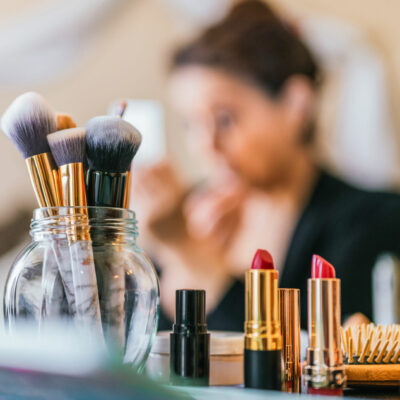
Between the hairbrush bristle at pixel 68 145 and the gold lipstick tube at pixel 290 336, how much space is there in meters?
0.12

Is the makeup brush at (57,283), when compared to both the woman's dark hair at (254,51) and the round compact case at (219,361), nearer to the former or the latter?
the round compact case at (219,361)

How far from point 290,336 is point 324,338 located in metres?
0.03

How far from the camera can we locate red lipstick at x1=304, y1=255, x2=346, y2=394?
0.27m

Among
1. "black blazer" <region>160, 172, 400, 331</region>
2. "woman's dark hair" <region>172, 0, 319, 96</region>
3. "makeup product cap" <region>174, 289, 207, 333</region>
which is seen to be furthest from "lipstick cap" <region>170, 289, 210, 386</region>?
"woman's dark hair" <region>172, 0, 319, 96</region>

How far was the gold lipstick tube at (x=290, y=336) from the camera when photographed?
0.30 metres

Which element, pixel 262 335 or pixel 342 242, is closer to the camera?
pixel 262 335

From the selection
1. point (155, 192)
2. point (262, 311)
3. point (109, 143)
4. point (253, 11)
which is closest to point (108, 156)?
point (109, 143)

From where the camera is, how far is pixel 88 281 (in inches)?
10.6

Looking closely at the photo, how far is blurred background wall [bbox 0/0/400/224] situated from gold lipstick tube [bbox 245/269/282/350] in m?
0.71

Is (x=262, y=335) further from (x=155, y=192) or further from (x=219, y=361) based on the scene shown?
(x=155, y=192)

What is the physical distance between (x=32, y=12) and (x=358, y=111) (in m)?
0.57

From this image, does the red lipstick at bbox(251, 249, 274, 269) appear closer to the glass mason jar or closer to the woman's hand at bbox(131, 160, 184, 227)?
the glass mason jar

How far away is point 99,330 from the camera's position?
0.27 meters

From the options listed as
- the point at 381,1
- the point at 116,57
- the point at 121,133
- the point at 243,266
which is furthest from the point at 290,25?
the point at 121,133
